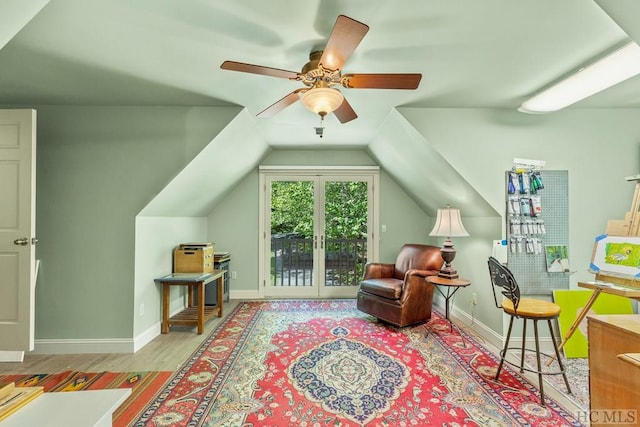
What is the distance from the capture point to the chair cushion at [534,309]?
2.17 m

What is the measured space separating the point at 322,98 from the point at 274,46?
1.65 ft

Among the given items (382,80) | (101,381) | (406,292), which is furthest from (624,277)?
(101,381)

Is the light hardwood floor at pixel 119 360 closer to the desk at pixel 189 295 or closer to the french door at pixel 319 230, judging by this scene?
the desk at pixel 189 295

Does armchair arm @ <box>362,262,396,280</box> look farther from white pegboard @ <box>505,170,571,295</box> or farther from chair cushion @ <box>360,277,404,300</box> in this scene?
white pegboard @ <box>505,170,571,295</box>

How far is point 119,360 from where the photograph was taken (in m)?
2.79

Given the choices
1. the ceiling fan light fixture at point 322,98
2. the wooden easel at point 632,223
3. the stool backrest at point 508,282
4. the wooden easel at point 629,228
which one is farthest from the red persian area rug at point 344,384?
the ceiling fan light fixture at point 322,98

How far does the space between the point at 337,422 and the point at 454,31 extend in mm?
2438

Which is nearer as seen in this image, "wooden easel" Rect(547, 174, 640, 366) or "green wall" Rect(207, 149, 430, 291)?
"wooden easel" Rect(547, 174, 640, 366)

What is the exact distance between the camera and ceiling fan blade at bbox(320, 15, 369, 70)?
55.8 inches

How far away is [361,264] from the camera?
16.6 ft

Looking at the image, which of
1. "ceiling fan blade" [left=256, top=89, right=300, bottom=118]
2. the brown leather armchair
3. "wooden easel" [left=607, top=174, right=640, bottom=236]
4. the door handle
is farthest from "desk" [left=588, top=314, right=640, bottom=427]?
the door handle

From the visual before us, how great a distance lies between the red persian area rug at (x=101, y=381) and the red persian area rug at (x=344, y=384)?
109 millimetres

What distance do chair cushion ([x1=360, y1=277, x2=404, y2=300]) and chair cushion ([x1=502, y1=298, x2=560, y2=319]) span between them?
1.24 metres

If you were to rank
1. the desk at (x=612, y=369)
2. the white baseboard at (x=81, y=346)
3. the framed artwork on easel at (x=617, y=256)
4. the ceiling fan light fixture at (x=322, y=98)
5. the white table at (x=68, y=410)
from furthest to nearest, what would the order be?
the white baseboard at (x=81, y=346) < the framed artwork on easel at (x=617, y=256) < the ceiling fan light fixture at (x=322, y=98) < the desk at (x=612, y=369) < the white table at (x=68, y=410)
